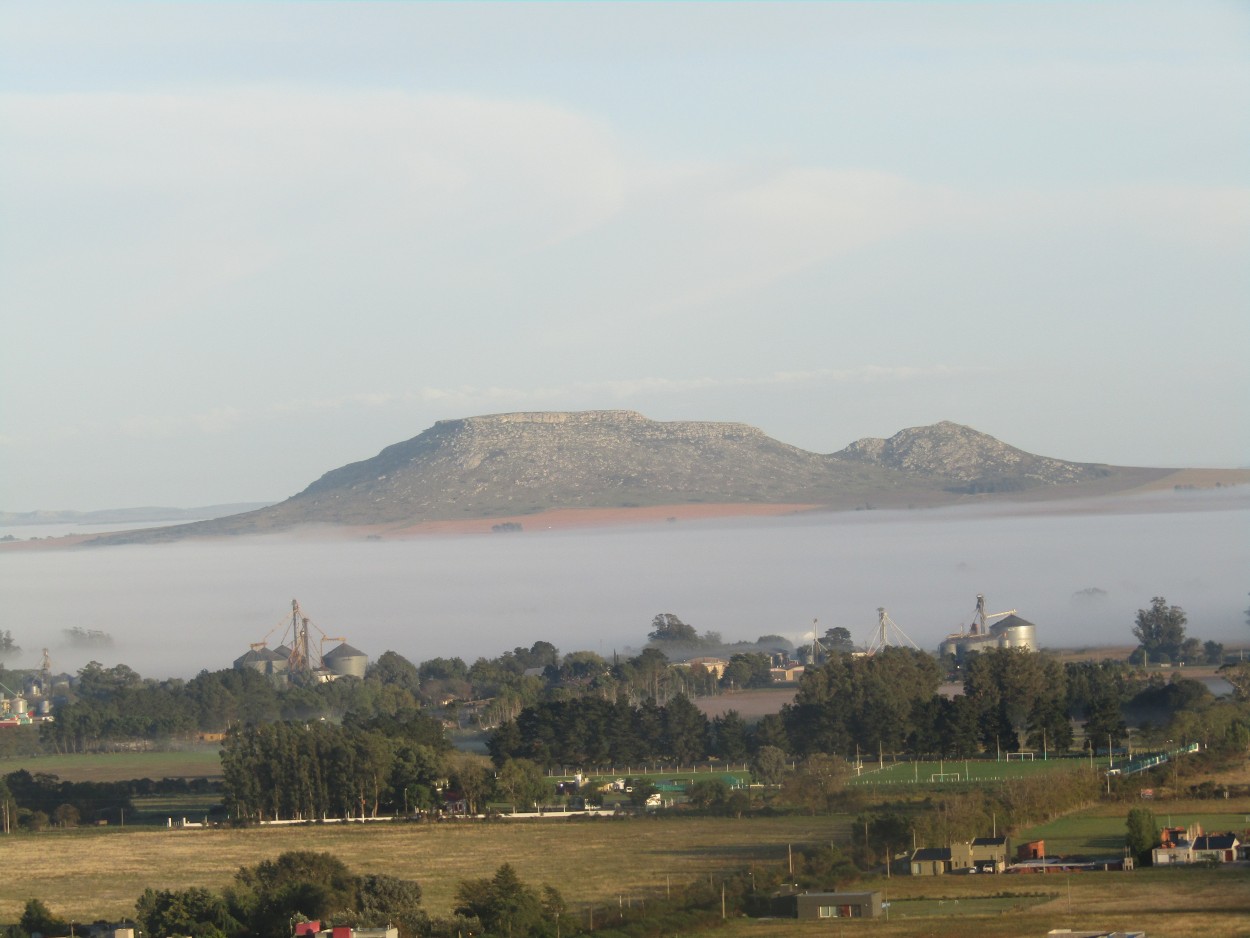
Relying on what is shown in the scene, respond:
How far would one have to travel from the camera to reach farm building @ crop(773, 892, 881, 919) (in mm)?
31927

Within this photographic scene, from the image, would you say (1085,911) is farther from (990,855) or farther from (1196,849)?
(990,855)

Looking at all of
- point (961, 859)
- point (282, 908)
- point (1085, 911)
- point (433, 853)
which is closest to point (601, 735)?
point (433, 853)

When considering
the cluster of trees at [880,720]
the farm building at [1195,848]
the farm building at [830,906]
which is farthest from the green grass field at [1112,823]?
the cluster of trees at [880,720]

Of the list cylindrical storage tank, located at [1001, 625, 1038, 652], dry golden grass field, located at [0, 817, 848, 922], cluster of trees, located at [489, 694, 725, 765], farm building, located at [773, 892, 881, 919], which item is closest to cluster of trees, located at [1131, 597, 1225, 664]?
cylindrical storage tank, located at [1001, 625, 1038, 652]

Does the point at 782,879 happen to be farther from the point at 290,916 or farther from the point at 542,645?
the point at 542,645

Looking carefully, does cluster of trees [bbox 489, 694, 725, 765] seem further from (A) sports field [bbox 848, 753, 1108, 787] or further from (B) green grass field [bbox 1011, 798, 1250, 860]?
(B) green grass field [bbox 1011, 798, 1250, 860]

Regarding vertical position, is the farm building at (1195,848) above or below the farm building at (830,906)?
above

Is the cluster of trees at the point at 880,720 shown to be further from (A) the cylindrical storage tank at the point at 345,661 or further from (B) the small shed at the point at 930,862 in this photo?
(A) the cylindrical storage tank at the point at 345,661

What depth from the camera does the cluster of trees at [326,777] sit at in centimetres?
4894

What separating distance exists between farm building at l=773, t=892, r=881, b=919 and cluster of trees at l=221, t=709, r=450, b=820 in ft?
58.3

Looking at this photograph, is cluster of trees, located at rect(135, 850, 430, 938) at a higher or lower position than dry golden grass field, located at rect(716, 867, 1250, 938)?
higher

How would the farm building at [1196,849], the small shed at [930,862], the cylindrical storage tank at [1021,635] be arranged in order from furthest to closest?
the cylindrical storage tank at [1021,635]
the small shed at [930,862]
the farm building at [1196,849]

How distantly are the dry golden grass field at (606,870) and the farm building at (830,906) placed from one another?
42 cm

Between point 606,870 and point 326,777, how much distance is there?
1380 cm
